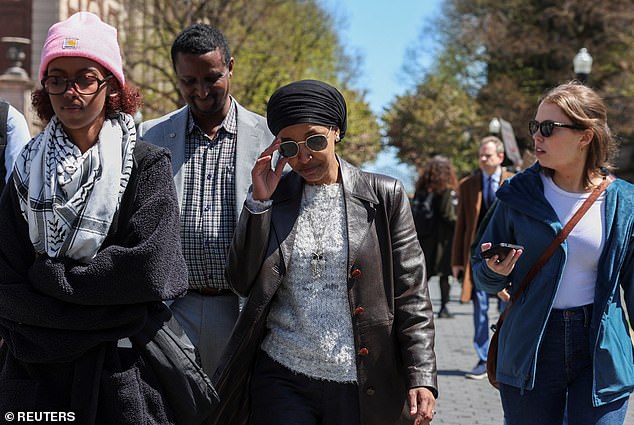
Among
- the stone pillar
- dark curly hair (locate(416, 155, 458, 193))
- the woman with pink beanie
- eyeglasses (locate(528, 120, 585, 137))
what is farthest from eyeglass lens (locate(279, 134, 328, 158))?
the stone pillar

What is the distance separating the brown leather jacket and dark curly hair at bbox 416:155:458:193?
10639mm

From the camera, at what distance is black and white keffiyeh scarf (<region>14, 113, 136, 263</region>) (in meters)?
3.42

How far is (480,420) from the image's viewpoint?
8320mm

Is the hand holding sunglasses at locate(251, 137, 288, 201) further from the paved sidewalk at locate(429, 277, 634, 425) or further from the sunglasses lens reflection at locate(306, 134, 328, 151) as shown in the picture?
the paved sidewalk at locate(429, 277, 634, 425)

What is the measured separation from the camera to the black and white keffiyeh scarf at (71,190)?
11.2 ft

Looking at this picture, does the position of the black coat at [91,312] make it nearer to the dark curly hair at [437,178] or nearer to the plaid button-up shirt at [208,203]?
the plaid button-up shirt at [208,203]

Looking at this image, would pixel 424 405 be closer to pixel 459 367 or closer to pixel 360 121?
pixel 459 367

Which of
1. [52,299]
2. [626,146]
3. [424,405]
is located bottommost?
[424,405]

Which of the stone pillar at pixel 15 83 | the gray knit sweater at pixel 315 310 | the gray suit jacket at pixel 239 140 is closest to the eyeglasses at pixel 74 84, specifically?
the gray knit sweater at pixel 315 310

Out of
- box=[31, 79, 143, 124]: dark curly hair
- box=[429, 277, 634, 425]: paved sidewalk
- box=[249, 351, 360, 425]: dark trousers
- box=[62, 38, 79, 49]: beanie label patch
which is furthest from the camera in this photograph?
box=[429, 277, 634, 425]: paved sidewalk

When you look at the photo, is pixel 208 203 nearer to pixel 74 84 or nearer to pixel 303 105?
pixel 303 105

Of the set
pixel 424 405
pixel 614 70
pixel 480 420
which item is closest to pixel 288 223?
pixel 424 405

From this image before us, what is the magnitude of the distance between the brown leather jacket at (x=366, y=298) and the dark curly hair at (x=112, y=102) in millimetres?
606

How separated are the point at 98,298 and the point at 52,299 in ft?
0.47
